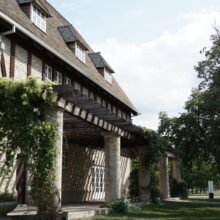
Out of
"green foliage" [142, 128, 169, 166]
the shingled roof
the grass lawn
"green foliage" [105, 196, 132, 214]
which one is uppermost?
the shingled roof

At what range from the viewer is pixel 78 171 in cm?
2145

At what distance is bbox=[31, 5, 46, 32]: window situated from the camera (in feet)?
50.8

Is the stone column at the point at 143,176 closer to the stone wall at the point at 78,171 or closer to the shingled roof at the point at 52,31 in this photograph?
the shingled roof at the point at 52,31

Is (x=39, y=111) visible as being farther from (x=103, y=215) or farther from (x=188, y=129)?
(x=188, y=129)

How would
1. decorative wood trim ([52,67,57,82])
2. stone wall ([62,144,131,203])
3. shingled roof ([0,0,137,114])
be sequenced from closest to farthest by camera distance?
shingled roof ([0,0,137,114]) < decorative wood trim ([52,67,57,82]) < stone wall ([62,144,131,203])

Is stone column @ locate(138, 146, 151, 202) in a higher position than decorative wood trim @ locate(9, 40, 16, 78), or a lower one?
lower

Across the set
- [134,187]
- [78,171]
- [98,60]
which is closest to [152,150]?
[134,187]

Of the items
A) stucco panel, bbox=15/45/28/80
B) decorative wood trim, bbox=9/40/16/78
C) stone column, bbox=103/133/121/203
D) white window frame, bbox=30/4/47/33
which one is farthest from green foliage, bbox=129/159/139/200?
decorative wood trim, bbox=9/40/16/78

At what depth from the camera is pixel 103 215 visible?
12281mm

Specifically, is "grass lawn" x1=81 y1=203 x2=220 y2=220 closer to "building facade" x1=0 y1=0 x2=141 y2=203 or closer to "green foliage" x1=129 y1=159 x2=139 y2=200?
"building facade" x1=0 y1=0 x2=141 y2=203

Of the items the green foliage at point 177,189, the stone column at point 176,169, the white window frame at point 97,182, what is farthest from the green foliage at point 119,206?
the stone column at point 176,169

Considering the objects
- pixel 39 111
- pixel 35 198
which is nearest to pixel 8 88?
pixel 39 111

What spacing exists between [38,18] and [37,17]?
9 cm

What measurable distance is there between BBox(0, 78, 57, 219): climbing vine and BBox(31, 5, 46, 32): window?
21.3 feet
